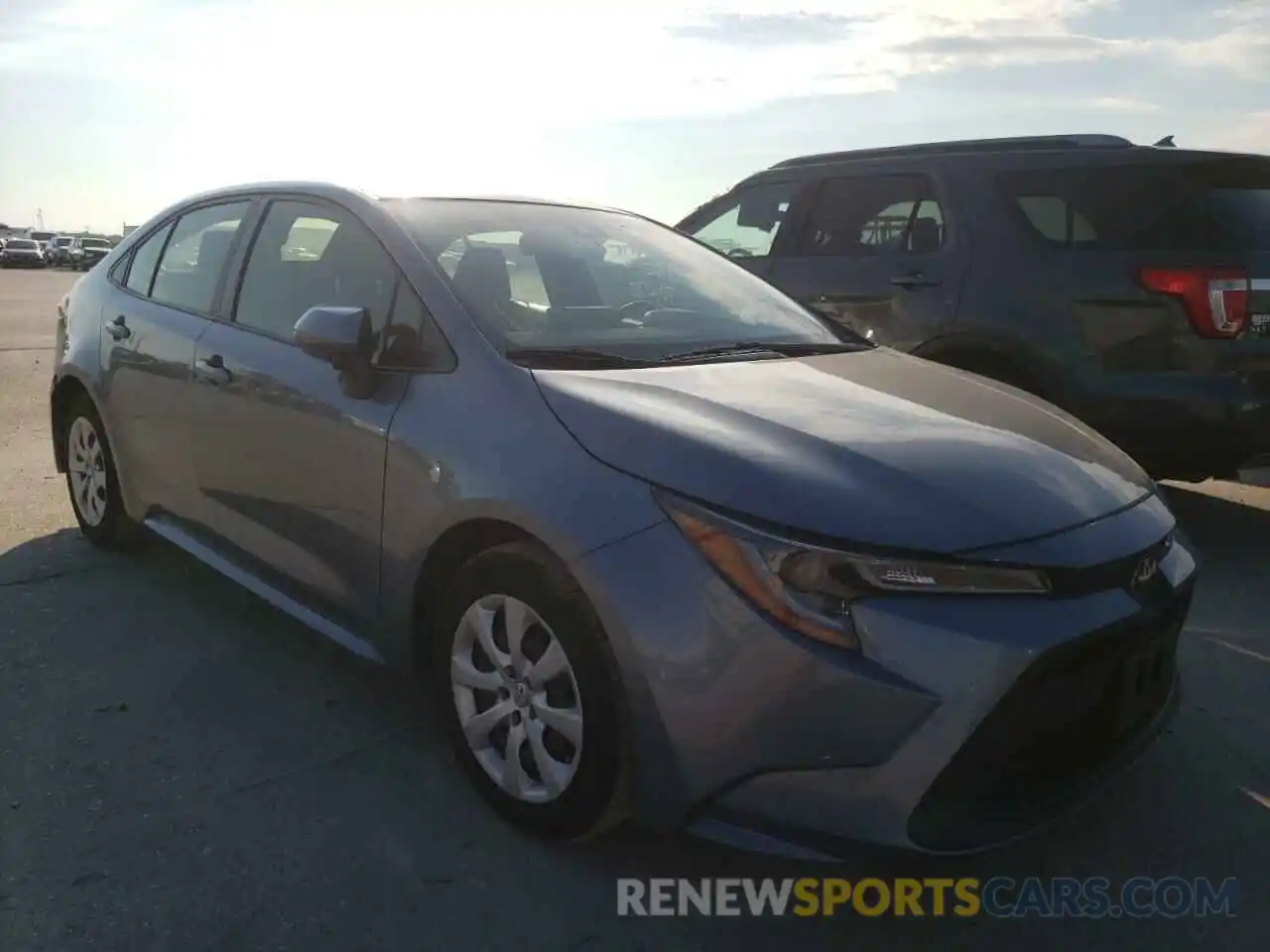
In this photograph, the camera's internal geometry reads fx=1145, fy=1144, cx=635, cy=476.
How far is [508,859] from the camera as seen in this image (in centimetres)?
270

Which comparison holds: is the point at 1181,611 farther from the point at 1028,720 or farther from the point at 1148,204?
the point at 1148,204

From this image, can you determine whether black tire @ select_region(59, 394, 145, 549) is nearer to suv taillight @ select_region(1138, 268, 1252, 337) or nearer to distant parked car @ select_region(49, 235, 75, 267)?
suv taillight @ select_region(1138, 268, 1252, 337)

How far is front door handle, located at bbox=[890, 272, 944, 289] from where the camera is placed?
548 cm

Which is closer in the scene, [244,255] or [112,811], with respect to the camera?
[112,811]

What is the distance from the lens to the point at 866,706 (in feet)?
7.07

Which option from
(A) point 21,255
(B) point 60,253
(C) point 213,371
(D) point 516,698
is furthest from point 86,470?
(B) point 60,253

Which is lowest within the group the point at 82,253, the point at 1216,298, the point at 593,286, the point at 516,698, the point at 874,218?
the point at 516,698

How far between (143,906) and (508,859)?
0.80 metres

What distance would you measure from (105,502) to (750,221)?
145 inches

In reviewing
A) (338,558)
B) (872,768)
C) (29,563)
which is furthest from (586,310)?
(29,563)

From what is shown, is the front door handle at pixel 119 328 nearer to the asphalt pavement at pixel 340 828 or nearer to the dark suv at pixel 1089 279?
the asphalt pavement at pixel 340 828

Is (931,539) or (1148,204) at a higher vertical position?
(1148,204)

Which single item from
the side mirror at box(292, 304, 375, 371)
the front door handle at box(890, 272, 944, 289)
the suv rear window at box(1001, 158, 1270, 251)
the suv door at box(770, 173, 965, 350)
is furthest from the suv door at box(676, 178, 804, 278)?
the side mirror at box(292, 304, 375, 371)

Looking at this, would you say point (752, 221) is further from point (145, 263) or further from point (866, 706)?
point (866, 706)
